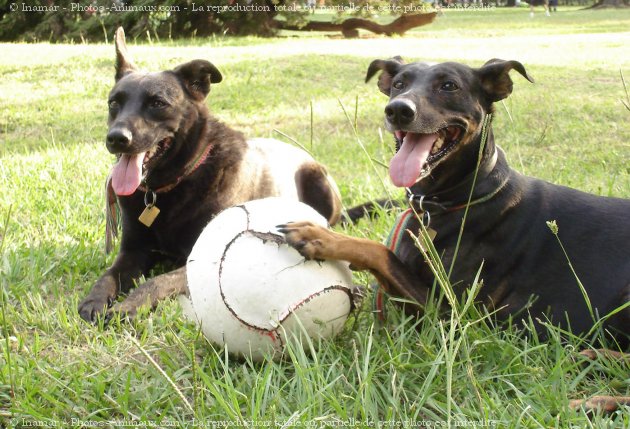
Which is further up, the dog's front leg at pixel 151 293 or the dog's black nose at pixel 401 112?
the dog's black nose at pixel 401 112

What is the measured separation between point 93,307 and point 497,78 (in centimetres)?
229

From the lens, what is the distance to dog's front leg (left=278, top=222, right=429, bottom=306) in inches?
109

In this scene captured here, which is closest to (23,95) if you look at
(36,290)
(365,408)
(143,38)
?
(143,38)

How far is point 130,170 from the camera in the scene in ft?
13.0

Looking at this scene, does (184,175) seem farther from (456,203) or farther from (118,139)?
(456,203)

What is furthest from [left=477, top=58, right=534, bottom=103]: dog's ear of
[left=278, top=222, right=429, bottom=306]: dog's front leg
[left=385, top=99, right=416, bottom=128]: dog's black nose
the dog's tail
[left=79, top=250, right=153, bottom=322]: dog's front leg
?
[left=79, top=250, right=153, bottom=322]: dog's front leg

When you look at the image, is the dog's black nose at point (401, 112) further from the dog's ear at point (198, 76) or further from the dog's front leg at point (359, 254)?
the dog's ear at point (198, 76)

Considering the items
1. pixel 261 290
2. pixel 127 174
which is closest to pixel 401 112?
pixel 261 290

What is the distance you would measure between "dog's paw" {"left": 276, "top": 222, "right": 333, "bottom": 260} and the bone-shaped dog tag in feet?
4.88

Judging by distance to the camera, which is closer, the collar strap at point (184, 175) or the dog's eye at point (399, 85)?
the dog's eye at point (399, 85)

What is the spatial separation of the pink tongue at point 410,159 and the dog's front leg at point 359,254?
0.32 m

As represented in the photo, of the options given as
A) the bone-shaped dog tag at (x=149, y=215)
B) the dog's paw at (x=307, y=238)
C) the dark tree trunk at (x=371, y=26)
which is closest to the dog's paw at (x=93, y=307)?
the bone-shaped dog tag at (x=149, y=215)

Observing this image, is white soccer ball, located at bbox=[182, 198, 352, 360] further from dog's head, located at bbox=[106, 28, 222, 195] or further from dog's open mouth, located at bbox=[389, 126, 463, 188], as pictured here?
dog's head, located at bbox=[106, 28, 222, 195]

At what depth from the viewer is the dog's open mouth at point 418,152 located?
3.06 m
